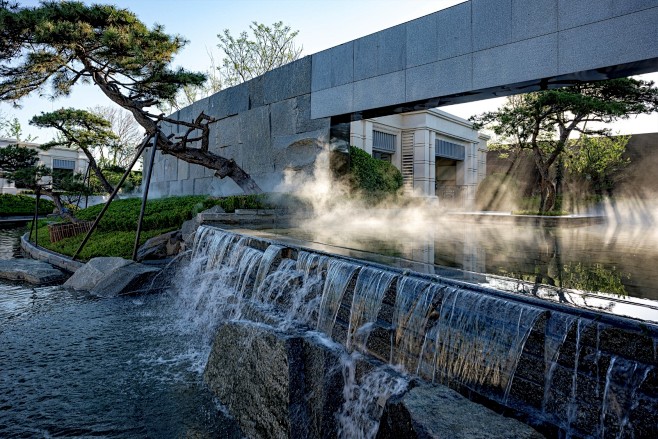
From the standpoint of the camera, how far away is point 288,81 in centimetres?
1167

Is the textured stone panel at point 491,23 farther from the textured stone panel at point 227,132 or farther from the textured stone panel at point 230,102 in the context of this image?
the textured stone panel at point 227,132

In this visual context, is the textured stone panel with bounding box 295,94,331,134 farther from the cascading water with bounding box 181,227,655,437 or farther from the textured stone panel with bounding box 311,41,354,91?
the cascading water with bounding box 181,227,655,437

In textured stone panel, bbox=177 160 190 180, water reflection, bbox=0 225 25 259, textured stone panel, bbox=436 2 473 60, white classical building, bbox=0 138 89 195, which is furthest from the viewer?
white classical building, bbox=0 138 89 195

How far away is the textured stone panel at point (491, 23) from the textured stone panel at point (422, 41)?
88 cm

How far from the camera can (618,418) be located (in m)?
1.95

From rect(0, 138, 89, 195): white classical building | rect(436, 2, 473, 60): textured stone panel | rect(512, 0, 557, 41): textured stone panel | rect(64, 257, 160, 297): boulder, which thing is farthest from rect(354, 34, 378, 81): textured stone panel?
rect(0, 138, 89, 195): white classical building

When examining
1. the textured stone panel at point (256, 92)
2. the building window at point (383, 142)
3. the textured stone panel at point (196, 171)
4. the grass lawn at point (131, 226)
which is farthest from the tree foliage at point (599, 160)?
the grass lawn at point (131, 226)

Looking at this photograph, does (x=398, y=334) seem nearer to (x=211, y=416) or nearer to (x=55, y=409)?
(x=211, y=416)

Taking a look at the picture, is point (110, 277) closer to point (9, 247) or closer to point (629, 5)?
point (9, 247)

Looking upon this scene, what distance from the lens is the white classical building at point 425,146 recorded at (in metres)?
21.8

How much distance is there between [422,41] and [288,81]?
4.59 metres

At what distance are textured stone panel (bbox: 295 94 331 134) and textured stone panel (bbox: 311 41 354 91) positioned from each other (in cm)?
44

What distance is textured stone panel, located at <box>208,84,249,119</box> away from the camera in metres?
13.5

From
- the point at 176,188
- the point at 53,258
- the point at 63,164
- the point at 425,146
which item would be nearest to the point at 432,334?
the point at 53,258
